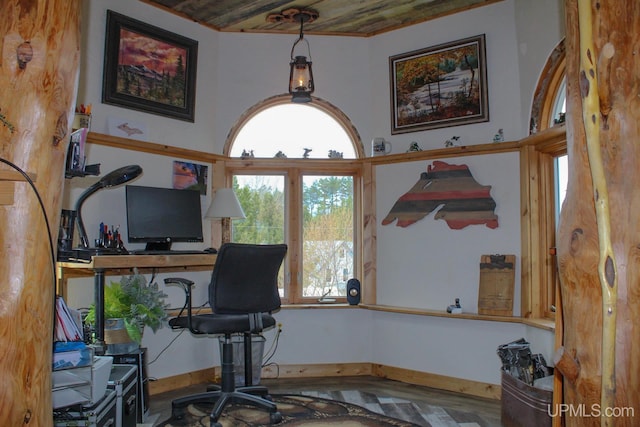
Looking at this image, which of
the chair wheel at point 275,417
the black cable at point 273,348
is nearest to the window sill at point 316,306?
the black cable at point 273,348

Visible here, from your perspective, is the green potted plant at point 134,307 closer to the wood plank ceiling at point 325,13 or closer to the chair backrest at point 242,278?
the chair backrest at point 242,278

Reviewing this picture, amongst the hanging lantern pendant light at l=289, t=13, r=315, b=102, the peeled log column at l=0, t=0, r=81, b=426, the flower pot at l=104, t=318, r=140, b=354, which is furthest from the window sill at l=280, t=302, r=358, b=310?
the peeled log column at l=0, t=0, r=81, b=426

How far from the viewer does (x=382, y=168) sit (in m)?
4.38

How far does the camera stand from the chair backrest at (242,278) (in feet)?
10.0

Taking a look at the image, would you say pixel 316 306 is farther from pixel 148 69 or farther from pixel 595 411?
pixel 595 411

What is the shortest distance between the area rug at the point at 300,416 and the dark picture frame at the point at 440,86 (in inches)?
87.1

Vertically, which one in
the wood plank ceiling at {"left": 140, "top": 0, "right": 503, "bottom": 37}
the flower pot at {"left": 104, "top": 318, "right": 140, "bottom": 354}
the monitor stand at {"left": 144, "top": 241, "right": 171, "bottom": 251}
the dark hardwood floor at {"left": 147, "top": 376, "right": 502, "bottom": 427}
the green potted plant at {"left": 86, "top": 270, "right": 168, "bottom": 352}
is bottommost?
the dark hardwood floor at {"left": 147, "top": 376, "right": 502, "bottom": 427}

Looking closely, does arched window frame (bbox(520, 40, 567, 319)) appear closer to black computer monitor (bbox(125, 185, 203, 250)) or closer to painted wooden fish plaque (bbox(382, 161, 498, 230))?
painted wooden fish plaque (bbox(382, 161, 498, 230))

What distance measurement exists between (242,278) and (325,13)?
7.28 ft

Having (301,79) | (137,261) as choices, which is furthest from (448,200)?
(137,261)

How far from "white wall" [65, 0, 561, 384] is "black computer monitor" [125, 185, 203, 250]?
0.16 metres

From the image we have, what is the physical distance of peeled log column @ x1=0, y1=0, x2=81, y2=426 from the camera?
1.48 metres

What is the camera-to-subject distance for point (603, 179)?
1.59 meters

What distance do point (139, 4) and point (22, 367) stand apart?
3153mm
